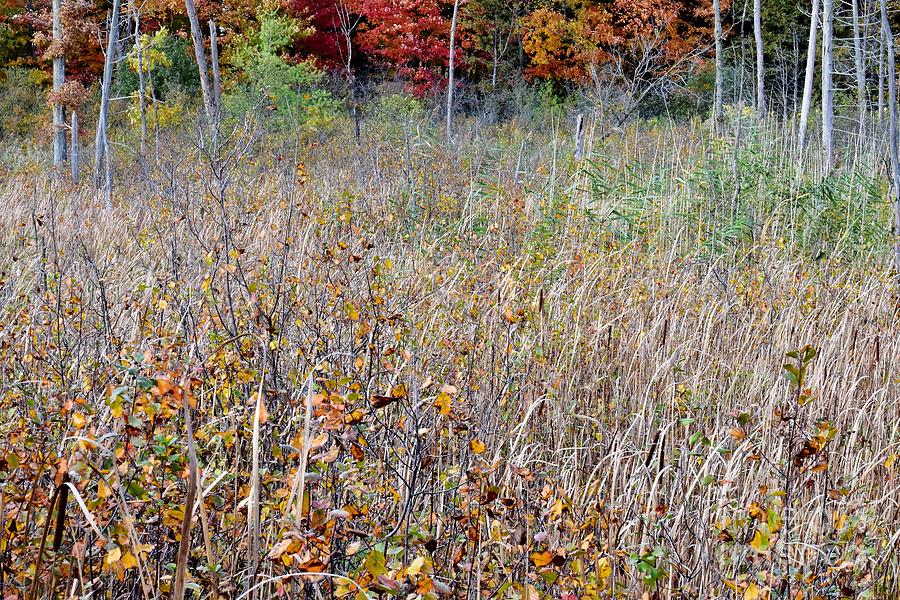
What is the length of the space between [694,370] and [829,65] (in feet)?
38.0

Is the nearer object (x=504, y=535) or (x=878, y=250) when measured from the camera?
(x=504, y=535)

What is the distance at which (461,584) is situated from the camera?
5.93ft

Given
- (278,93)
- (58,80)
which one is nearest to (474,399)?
(278,93)

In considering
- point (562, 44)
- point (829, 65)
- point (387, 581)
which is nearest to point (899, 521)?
point (387, 581)

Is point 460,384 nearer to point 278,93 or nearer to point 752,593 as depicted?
point 752,593

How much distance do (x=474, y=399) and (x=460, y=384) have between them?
3.4 inches

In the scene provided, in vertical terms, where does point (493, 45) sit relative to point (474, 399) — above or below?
above

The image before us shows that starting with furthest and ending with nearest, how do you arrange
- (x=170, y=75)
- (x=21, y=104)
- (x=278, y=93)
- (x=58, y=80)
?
1. (x=170, y=75)
2. (x=21, y=104)
3. (x=278, y=93)
4. (x=58, y=80)

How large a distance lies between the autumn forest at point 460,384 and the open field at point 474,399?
20mm

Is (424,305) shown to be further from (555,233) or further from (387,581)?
(387,581)

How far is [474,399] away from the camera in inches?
103

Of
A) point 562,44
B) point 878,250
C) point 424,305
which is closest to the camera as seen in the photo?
point 424,305

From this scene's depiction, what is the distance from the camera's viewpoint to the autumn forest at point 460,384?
5.02ft

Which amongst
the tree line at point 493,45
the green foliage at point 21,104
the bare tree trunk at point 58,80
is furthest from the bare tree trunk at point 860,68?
the green foliage at point 21,104
